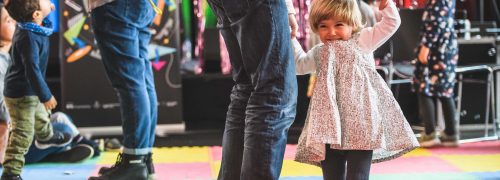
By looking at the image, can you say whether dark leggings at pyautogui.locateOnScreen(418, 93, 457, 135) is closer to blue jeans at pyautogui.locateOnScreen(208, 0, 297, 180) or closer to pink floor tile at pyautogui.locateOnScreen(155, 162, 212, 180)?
pink floor tile at pyautogui.locateOnScreen(155, 162, 212, 180)

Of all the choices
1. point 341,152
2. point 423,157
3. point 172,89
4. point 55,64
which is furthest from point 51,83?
point 341,152

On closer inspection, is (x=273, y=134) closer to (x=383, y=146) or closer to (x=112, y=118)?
(x=383, y=146)

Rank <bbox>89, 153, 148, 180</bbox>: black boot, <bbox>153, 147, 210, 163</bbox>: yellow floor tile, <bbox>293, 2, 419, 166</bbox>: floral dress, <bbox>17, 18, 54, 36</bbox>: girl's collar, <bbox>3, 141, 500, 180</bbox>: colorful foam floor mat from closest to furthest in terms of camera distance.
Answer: <bbox>293, 2, 419, 166</bbox>: floral dress < <bbox>89, 153, 148, 180</bbox>: black boot < <bbox>17, 18, 54, 36</bbox>: girl's collar < <bbox>3, 141, 500, 180</bbox>: colorful foam floor mat < <bbox>153, 147, 210, 163</bbox>: yellow floor tile

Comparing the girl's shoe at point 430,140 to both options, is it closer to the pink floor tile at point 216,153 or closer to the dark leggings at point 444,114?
the dark leggings at point 444,114

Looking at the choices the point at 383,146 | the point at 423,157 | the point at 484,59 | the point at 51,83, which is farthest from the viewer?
the point at 51,83

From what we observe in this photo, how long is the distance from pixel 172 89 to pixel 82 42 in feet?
2.31

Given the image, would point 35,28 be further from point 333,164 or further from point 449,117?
point 449,117

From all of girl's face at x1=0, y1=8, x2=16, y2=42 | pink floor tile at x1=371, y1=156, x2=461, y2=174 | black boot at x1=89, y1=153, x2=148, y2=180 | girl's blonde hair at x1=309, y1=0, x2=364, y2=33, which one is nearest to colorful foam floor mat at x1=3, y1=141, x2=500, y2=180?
pink floor tile at x1=371, y1=156, x2=461, y2=174

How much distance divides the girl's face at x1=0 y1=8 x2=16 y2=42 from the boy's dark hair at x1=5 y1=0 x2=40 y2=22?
296mm

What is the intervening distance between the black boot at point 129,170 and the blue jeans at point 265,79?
84cm

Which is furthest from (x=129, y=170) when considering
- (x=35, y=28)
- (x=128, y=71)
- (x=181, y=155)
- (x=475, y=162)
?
(x=475, y=162)

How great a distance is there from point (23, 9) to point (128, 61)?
64cm

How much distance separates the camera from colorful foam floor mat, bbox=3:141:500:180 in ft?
10.7

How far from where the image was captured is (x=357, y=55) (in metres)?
2.29
